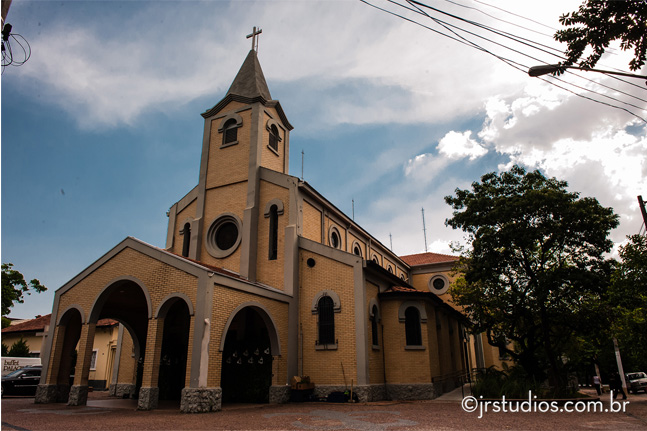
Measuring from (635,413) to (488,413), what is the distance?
476cm

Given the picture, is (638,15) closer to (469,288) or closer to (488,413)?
(488,413)

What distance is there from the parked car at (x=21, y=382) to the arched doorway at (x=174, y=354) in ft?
30.2

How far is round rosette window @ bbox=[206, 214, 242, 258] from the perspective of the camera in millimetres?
21328

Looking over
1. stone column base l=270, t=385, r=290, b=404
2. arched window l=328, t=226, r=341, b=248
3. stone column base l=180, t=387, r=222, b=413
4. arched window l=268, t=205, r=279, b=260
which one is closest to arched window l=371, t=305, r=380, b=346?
stone column base l=270, t=385, r=290, b=404

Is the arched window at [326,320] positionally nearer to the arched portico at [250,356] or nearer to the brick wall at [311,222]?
the arched portico at [250,356]

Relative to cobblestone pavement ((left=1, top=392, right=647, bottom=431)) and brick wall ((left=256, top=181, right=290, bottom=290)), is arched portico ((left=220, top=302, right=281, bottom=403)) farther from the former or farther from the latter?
cobblestone pavement ((left=1, top=392, right=647, bottom=431))

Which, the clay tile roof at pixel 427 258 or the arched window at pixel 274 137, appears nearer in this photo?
the arched window at pixel 274 137

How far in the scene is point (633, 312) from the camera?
18.7m

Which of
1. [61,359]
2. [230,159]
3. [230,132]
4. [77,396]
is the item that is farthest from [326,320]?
[230,132]

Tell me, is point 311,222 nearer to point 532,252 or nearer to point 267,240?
point 267,240

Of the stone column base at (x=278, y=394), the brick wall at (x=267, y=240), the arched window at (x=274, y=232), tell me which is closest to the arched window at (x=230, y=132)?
the brick wall at (x=267, y=240)

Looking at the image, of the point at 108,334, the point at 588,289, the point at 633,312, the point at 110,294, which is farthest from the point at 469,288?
the point at 108,334

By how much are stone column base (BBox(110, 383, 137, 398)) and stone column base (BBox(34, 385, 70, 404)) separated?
422 cm

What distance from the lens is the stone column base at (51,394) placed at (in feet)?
54.1
